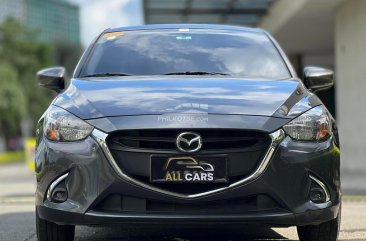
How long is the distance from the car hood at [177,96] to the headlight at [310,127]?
0.42 feet

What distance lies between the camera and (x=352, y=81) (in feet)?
48.7

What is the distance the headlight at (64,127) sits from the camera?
3.81m

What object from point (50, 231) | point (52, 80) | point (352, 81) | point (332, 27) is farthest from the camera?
point (332, 27)

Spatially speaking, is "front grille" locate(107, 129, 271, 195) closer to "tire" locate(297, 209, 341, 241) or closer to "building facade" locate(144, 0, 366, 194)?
"tire" locate(297, 209, 341, 241)

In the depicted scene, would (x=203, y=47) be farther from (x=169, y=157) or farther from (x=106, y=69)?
(x=169, y=157)

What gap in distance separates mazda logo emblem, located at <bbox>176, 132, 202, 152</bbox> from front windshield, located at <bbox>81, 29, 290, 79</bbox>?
1.16 meters

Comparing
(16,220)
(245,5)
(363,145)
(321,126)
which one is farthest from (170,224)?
(245,5)

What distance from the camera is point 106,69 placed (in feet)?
16.1

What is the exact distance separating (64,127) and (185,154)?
0.79 m

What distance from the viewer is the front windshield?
4.87m

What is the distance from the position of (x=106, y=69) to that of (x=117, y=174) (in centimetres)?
144

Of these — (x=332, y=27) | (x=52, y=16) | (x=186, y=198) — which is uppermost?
(x=332, y=27)

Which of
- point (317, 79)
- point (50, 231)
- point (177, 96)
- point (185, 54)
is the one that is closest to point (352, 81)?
point (317, 79)

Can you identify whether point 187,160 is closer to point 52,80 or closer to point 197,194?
point 197,194
